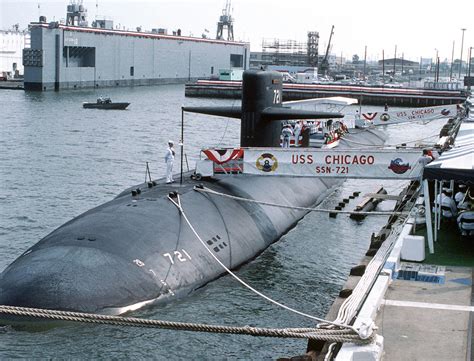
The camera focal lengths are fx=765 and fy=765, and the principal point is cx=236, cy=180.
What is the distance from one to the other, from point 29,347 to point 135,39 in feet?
303

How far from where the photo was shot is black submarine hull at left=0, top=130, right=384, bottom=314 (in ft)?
40.9

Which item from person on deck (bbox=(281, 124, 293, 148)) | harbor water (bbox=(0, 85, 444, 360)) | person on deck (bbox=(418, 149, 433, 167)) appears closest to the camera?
harbor water (bbox=(0, 85, 444, 360))

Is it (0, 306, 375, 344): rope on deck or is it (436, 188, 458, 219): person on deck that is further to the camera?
(436, 188, 458, 219): person on deck

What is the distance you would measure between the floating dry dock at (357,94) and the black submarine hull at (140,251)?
6627 cm

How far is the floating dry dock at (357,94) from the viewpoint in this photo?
85188 millimetres

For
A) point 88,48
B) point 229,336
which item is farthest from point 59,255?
point 88,48

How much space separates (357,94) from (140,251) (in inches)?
2904

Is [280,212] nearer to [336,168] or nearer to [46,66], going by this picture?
[336,168]

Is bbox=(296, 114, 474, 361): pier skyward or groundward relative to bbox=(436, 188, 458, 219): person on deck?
groundward

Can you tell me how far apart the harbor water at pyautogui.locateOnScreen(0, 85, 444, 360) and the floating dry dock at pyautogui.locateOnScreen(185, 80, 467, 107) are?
30619 mm

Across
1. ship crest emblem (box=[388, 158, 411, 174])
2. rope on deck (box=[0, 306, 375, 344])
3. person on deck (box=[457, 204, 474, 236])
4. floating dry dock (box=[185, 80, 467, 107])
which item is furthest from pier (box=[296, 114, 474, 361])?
floating dry dock (box=[185, 80, 467, 107])

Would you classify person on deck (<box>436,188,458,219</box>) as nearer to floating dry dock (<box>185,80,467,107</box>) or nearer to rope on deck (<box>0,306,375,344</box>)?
rope on deck (<box>0,306,375,344</box>)

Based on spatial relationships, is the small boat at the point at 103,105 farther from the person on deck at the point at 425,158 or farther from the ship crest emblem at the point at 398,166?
the person on deck at the point at 425,158

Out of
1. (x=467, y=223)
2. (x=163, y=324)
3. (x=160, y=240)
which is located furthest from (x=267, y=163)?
(x=163, y=324)
